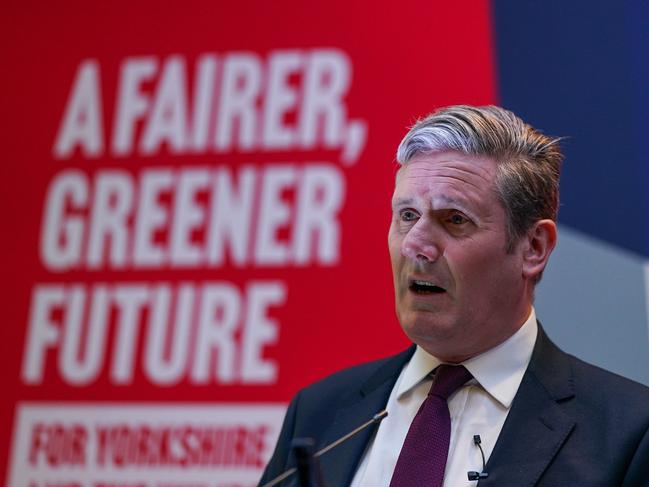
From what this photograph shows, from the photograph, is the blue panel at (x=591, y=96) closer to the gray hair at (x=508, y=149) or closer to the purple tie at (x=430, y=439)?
the gray hair at (x=508, y=149)

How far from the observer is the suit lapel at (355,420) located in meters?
1.84

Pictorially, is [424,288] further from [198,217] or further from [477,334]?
[198,217]

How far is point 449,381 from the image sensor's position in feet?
6.02

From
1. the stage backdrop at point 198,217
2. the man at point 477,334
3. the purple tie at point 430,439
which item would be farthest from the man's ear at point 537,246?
the stage backdrop at point 198,217

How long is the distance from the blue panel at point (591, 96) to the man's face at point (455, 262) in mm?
738

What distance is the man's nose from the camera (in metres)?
1.78

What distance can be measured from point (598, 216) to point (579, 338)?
326 millimetres

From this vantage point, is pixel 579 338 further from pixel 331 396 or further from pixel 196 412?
pixel 196 412

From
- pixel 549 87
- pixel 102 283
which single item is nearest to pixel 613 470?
pixel 549 87

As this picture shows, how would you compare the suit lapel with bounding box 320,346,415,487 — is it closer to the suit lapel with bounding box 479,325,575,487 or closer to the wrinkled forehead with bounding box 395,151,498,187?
the suit lapel with bounding box 479,325,575,487

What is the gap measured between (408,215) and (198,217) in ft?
4.17

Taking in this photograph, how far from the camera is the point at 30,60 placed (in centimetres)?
325

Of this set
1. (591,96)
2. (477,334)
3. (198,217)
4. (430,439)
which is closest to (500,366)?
(477,334)

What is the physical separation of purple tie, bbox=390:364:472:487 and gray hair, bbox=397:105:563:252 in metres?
0.28
